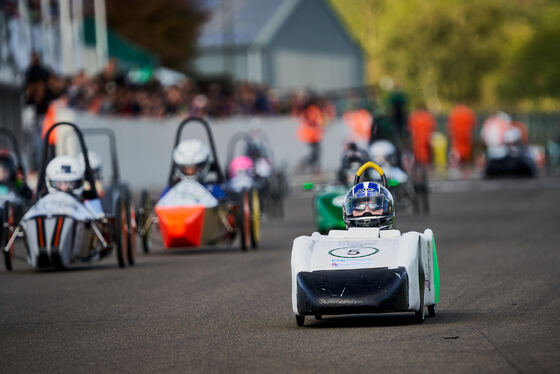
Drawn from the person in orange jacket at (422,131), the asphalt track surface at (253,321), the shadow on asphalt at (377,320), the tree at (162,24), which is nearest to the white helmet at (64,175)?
the asphalt track surface at (253,321)

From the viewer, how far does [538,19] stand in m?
83.4

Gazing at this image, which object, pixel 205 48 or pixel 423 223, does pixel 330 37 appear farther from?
pixel 423 223

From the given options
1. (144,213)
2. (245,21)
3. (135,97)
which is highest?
(245,21)

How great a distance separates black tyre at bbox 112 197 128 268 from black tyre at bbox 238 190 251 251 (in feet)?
7.25

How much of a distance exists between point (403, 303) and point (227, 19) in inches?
2676

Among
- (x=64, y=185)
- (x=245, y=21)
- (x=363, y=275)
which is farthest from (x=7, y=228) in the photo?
(x=245, y=21)

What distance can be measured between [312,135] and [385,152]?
20756 millimetres

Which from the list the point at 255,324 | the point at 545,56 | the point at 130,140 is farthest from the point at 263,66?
the point at 255,324

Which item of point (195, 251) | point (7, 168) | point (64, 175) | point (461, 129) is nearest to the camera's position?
point (64, 175)

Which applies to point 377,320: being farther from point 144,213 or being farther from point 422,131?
point 422,131

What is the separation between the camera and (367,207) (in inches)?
479

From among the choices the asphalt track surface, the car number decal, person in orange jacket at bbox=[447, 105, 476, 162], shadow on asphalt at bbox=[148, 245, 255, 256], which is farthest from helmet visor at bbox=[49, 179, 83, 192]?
person in orange jacket at bbox=[447, 105, 476, 162]

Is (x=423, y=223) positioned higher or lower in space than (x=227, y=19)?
lower

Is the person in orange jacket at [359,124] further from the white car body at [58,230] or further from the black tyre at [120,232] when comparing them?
the white car body at [58,230]
